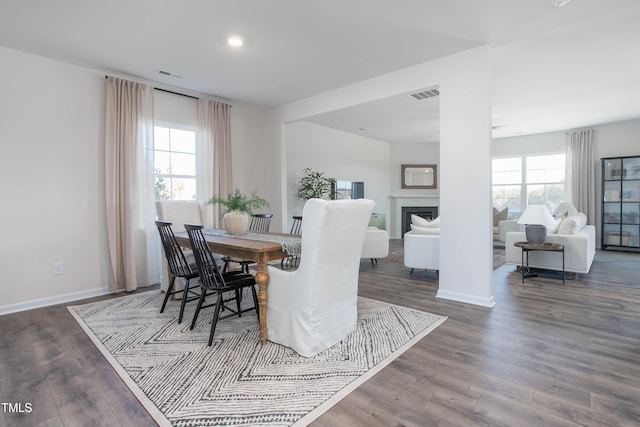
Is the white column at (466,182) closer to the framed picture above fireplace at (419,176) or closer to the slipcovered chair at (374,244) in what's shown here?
the slipcovered chair at (374,244)

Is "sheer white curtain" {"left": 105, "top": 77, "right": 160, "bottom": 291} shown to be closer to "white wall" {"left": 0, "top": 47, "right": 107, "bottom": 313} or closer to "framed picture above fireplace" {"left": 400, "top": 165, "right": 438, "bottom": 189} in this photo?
"white wall" {"left": 0, "top": 47, "right": 107, "bottom": 313}

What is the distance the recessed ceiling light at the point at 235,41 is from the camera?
3.17m

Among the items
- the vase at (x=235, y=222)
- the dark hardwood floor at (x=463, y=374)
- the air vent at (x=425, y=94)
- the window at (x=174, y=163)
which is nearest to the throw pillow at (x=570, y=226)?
the dark hardwood floor at (x=463, y=374)

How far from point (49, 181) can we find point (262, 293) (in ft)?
9.36

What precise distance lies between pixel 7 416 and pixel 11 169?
8.71ft

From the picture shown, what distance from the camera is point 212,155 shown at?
194 inches

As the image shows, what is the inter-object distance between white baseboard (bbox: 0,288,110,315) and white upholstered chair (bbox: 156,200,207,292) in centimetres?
80

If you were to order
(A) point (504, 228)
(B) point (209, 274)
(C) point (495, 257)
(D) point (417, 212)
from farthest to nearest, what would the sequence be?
(D) point (417, 212) < (A) point (504, 228) < (C) point (495, 257) < (B) point (209, 274)

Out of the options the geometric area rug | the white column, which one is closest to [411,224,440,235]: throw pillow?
the white column

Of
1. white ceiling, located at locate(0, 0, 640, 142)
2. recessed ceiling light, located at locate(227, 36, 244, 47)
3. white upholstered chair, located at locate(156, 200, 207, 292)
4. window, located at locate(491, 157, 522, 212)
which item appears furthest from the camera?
window, located at locate(491, 157, 522, 212)

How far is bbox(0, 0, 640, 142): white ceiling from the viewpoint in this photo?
2.69 meters

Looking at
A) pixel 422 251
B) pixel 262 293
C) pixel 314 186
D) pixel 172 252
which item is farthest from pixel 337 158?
pixel 262 293

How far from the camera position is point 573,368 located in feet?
6.95

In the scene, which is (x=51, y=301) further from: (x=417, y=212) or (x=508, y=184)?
(x=508, y=184)
